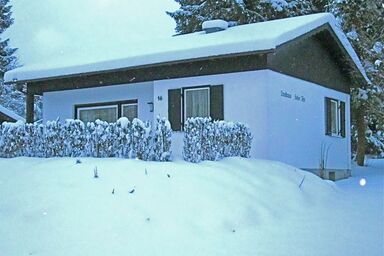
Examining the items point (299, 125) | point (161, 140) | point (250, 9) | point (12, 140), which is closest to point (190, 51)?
point (299, 125)

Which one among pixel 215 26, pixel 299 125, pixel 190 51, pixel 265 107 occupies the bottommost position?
pixel 299 125

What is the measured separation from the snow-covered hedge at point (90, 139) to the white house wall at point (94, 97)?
4781mm

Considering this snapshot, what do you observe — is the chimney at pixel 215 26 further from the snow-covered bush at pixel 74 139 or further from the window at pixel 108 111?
the snow-covered bush at pixel 74 139

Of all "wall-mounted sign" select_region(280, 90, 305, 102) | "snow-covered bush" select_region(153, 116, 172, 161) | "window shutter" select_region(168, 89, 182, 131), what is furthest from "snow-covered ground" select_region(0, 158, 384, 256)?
"window shutter" select_region(168, 89, 182, 131)

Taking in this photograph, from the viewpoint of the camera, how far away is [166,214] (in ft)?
20.5

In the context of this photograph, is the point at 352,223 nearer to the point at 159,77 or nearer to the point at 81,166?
the point at 81,166

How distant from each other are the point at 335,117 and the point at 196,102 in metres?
5.49

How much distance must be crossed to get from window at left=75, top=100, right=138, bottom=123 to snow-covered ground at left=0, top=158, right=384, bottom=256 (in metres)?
6.91

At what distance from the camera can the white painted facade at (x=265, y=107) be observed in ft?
41.5

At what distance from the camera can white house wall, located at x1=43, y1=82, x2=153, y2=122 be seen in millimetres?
15148

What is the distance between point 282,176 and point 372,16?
41.4 feet

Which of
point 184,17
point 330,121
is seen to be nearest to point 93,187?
point 330,121

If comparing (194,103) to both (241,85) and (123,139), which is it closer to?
(241,85)

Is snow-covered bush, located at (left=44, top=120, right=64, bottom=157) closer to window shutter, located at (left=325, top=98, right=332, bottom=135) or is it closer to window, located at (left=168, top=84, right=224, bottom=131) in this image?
window, located at (left=168, top=84, right=224, bottom=131)
